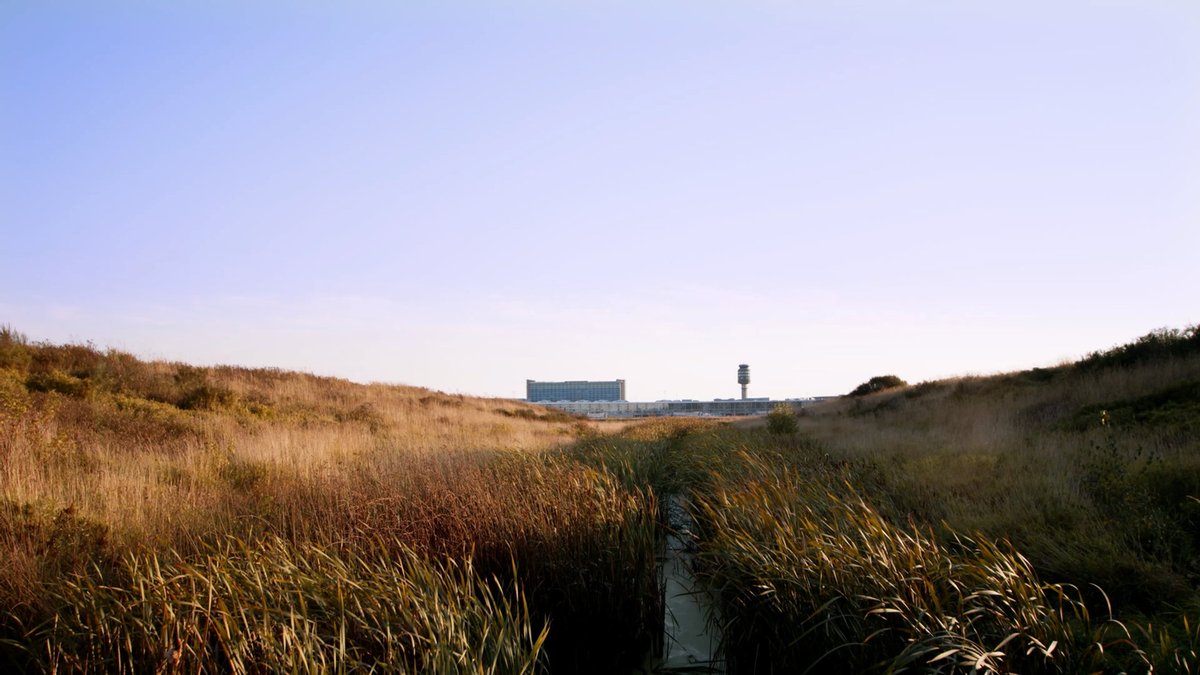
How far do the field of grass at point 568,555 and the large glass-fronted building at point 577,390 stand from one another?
142 meters

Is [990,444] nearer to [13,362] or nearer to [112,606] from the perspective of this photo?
[112,606]

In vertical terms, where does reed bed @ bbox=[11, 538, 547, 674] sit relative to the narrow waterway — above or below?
above

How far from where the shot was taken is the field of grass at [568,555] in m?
3.32

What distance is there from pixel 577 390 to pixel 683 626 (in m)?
149

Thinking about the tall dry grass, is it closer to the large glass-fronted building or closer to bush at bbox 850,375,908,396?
bush at bbox 850,375,908,396

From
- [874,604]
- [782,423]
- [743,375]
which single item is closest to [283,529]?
[874,604]

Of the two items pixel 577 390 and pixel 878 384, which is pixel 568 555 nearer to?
pixel 878 384

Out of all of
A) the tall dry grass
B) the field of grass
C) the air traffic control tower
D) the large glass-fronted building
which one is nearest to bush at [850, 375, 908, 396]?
the field of grass

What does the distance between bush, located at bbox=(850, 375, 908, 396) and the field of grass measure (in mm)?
23961

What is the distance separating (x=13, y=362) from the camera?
14078 mm

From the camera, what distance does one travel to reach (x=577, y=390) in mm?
154500

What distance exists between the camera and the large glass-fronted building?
152 meters

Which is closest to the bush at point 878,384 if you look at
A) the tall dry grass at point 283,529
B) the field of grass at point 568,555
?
the field of grass at point 568,555

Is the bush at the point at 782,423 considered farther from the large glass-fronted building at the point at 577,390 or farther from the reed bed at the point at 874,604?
the large glass-fronted building at the point at 577,390
